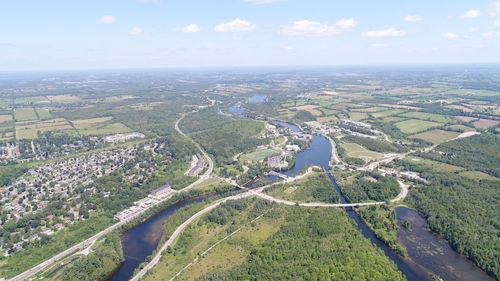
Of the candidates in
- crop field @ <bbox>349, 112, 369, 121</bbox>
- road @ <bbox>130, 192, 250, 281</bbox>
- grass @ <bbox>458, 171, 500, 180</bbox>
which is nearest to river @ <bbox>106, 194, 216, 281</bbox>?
road @ <bbox>130, 192, 250, 281</bbox>

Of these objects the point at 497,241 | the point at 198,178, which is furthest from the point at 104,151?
the point at 497,241

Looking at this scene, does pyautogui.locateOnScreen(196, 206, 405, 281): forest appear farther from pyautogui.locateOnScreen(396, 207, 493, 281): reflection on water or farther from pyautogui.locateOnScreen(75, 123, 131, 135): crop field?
pyautogui.locateOnScreen(75, 123, 131, 135): crop field

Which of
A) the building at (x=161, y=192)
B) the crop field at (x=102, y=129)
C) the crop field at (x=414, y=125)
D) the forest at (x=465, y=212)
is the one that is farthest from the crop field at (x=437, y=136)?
the crop field at (x=102, y=129)

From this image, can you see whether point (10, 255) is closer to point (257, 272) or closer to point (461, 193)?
point (257, 272)

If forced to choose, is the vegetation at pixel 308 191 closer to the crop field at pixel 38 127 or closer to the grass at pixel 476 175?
the grass at pixel 476 175

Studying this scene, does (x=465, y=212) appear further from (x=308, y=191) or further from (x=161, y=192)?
(x=161, y=192)

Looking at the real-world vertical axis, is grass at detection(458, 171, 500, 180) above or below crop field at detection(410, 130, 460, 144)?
below

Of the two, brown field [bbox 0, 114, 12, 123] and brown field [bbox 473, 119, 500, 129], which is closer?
brown field [bbox 473, 119, 500, 129]
